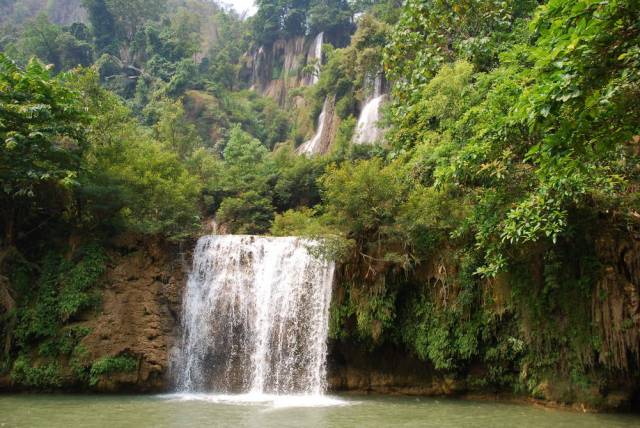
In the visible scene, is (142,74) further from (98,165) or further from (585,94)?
(585,94)

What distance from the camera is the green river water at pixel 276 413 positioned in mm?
9555

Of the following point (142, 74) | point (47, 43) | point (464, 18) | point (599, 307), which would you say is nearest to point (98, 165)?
point (464, 18)

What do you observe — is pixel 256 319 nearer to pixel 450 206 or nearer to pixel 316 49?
pixel 450 206

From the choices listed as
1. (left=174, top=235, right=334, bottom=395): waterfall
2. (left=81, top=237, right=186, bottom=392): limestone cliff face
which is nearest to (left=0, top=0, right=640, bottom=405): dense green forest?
(left=81, top=237, right=186, bottom=392): limestone cliff face

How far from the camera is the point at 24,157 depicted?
46.5 feet

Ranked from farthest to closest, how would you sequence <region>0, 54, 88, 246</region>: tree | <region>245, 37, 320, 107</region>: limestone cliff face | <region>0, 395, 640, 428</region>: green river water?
<region>245, 37, 320, 107</region>: limestone cliff face → <region>0, 54, 88, 246</region>: tree → <region>0, 395, 640, 428</region>: green river water

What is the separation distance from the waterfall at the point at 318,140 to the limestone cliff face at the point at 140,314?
18307 mm

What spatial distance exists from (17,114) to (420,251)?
11291 mm

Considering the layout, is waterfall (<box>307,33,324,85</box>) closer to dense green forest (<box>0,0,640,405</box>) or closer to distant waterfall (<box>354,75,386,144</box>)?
distant waterfall (<box>354,75,386,144</box>)

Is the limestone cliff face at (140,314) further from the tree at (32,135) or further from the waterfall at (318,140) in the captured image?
the waterfall at (318,140)

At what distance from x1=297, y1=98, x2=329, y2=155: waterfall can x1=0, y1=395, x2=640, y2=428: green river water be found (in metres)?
22.5

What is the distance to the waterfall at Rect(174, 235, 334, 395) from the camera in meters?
14.2

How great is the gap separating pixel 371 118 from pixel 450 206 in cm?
1733

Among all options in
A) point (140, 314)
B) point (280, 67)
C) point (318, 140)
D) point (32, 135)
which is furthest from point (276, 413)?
point (280, 67)
